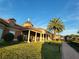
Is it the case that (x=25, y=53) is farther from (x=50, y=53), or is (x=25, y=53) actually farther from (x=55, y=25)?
(x=55, y=25)

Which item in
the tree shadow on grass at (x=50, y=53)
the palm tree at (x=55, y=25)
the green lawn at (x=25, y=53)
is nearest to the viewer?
the green lawn at (x=25, y=53)

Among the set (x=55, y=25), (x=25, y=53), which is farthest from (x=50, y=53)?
(x=55, y=25)

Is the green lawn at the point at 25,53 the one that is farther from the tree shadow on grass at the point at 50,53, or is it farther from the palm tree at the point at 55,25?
the palm tree at the point at 55,25

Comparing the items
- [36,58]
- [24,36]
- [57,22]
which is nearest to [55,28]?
[57,22]

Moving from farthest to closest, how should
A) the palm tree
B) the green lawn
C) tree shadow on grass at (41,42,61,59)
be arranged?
1. the palm tree
2. tree shadow on grass at (41,42,61,59)
3. the green lawn

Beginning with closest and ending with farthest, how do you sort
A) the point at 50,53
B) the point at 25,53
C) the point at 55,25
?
the point at 25,53 → the point at 50,53 → the point at 55,25

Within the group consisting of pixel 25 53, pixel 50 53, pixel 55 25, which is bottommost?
pixel 50 53

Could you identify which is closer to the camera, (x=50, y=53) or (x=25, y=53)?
(x=25, y=53)

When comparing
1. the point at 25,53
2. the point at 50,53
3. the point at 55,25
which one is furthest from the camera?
the point at 55,25

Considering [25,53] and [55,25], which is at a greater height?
[55,25]

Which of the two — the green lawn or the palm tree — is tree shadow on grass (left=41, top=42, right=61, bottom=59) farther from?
the palm tree

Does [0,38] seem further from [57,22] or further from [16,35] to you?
[57,22]

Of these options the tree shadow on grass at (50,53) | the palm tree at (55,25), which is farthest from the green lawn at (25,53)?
the palm tree at (55,25)

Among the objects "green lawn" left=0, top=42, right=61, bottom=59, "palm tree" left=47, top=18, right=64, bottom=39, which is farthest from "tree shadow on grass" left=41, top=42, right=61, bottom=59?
"palm tree" left=47, top=18, right=64, bottom=39
